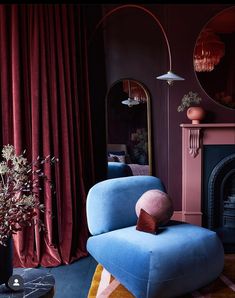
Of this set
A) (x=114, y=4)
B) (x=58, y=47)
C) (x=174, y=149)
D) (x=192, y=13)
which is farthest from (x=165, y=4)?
(x=174, y=149)

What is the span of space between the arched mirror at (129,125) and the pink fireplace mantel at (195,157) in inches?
15.2

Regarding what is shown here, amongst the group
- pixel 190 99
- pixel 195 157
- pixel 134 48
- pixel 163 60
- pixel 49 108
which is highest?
pixel 134 48

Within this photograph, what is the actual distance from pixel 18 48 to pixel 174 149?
1.83 meters

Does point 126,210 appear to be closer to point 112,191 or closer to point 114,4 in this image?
point 112,191

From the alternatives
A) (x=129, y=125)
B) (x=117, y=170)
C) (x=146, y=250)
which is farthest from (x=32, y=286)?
(x=129, y=125)

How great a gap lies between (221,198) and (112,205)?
150cm

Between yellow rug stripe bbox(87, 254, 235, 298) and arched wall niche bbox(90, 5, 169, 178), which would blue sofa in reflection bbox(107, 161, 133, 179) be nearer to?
arched wall niche bbox(90, 5, 169, 178)

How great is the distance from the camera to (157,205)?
242cm

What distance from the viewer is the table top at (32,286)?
5.09 ft

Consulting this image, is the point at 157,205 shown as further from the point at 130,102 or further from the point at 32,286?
the point at 130,102

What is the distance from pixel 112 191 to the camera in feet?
8.39

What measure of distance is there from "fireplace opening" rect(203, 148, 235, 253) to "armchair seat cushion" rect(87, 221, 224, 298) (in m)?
1.15

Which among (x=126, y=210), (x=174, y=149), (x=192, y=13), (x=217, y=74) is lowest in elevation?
(x=126, y=210)

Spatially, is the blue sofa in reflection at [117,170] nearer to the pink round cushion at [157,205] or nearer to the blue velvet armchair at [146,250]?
the blue velvet armchair at [146,250]
